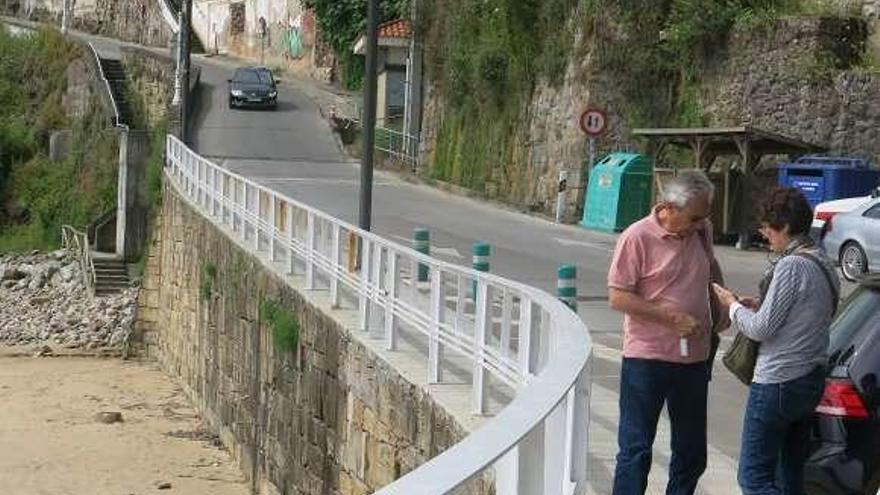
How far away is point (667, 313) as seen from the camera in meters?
6.25

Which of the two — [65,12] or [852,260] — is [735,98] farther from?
[65,12]

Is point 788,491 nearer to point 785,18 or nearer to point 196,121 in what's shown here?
point 785,18

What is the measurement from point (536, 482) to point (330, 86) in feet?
177

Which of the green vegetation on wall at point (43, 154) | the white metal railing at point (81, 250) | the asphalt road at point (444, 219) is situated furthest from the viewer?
the green vegetation on wall at point (43, 154)

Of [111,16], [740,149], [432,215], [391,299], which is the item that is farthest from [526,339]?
[111,16]

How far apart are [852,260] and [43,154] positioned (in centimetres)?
3122

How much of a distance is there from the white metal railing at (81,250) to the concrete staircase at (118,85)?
15.1 feet

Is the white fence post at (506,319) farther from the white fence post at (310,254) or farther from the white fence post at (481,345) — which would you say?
the white fence post at (310,254)

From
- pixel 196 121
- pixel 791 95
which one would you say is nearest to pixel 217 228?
pixel 791 95

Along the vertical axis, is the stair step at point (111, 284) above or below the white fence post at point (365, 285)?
below

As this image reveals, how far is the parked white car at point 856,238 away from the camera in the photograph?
65.9 feet

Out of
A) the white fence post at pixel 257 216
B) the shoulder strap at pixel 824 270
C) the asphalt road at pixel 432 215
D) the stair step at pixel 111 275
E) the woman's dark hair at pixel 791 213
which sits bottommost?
the stair step at pixel 111 275

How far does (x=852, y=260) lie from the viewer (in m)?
20.6

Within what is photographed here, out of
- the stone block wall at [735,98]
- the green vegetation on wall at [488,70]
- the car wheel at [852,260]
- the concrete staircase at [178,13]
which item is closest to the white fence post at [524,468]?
the car wheel at [852,260]
